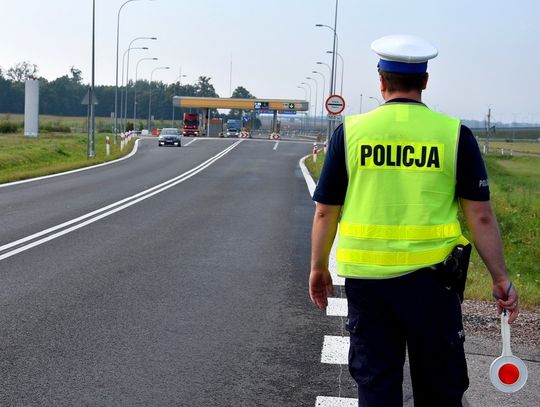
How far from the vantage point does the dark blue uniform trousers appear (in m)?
3.62

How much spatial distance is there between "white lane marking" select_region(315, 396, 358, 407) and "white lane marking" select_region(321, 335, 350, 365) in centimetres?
79

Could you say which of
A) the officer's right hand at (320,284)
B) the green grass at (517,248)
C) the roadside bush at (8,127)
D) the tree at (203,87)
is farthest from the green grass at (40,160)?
the tree at (203,87)

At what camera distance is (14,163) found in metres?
37.4

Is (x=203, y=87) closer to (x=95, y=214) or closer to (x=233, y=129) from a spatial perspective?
(x=233, y=129)

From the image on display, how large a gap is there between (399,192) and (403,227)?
0.47 feet

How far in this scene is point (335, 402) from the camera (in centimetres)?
539

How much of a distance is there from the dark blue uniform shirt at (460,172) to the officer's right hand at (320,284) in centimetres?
32

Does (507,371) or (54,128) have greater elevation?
(507,371)

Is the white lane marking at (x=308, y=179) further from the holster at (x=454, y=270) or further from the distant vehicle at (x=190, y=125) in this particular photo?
the distant vehicle at (x=190, y=125)

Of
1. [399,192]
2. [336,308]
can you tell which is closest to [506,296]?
[399,192]

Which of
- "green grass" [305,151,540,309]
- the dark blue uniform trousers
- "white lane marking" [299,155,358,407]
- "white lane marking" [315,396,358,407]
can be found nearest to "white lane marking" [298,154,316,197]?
"green grass" [305,151,540,309]

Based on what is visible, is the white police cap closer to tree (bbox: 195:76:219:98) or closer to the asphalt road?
the asphalt road

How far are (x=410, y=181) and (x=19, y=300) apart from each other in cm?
551

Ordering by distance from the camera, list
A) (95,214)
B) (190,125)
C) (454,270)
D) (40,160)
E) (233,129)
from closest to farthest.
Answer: (454,270), (95,214), (40,160), (190,125), (233,129)
